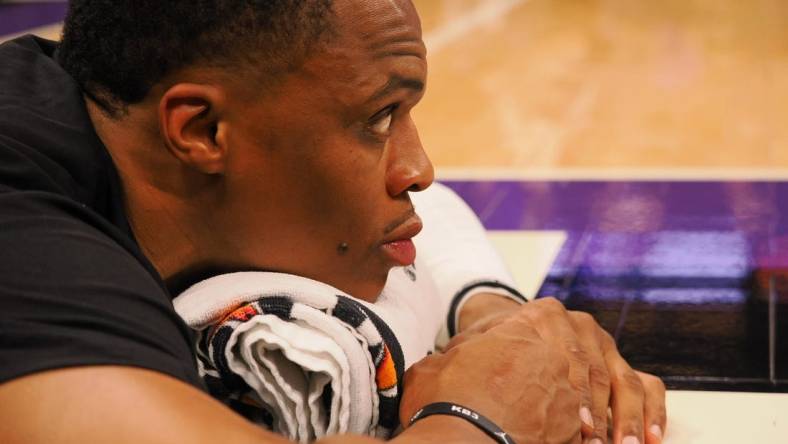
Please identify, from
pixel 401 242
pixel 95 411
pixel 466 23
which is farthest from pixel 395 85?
pixel 466 23

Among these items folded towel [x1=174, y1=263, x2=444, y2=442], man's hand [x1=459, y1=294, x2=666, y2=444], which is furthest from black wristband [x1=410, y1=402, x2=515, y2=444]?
man's hand [x1=459, y1=294, x2=666, y2=444]

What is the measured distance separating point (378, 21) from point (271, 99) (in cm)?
16

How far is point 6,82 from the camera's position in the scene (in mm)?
1434

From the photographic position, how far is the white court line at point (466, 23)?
253 inches

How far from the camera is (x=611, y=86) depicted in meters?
4.91

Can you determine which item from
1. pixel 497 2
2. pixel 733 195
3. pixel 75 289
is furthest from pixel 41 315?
pixel 497 2

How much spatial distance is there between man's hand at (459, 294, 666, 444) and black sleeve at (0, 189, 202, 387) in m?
0.54

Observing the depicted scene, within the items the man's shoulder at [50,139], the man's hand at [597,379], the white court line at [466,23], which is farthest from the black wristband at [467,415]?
the white court line at [466,23]

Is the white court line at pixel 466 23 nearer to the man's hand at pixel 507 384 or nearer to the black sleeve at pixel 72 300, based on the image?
the man's hand at pixel 507 384

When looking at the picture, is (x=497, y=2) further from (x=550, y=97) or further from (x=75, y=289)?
(x=75, y=289)

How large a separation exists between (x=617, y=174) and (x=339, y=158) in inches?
85.9

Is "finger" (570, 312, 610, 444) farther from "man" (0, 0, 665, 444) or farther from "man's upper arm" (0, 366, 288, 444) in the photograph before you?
"man's upper arm" (0, 366, 288, 444)

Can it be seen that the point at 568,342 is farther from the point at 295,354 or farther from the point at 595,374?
the point at 295,354

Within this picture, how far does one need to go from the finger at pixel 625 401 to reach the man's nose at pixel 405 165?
0.42 meters
